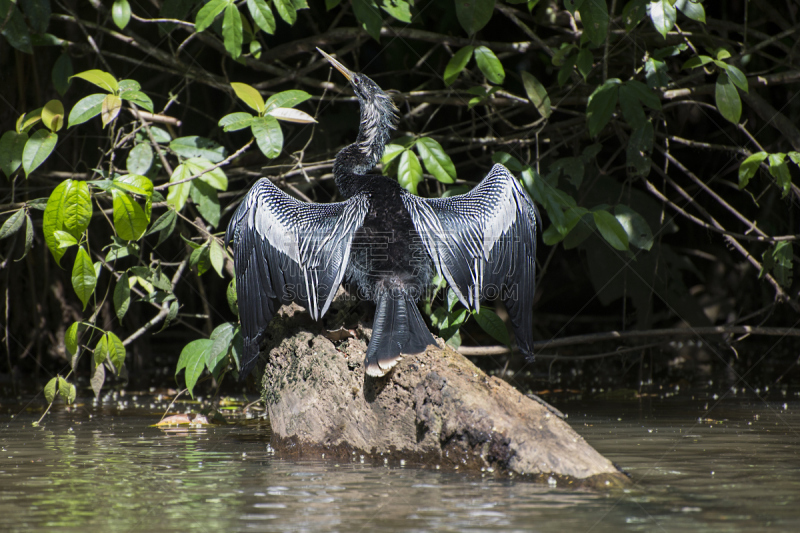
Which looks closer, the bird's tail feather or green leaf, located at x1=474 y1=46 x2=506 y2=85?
the bird's tail feather

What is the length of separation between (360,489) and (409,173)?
6.68ft

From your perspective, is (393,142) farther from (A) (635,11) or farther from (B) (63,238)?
(B) (63,238)

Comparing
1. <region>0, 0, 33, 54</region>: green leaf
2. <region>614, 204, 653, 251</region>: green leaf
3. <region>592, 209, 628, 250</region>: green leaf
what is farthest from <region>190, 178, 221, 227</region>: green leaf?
<region>614, 204, 653, 251</region>: green leaf

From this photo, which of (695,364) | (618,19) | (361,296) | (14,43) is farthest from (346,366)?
(695,364)

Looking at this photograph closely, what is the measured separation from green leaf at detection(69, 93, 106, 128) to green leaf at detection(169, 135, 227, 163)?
0.49 metres

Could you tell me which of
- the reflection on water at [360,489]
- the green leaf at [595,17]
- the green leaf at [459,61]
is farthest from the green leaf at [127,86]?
the green leaf at [595,17]

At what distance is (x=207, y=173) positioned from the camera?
4.32m

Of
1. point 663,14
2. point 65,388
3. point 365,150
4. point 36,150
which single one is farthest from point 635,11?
point 65,388

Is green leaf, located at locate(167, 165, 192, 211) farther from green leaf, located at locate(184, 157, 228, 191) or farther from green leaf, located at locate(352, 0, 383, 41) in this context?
green leaf, located at locate(352, 0, 383, 41)

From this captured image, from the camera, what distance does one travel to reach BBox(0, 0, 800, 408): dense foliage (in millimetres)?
4082

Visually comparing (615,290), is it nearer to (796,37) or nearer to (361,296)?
(796,37)

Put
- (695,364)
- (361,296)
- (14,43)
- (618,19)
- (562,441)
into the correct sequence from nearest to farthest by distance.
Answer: (562,441) → (361,296) → (14,43) → (618,19) → (695,364)

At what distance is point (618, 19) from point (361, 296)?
8.74ft

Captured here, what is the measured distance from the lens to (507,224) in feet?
13.4
